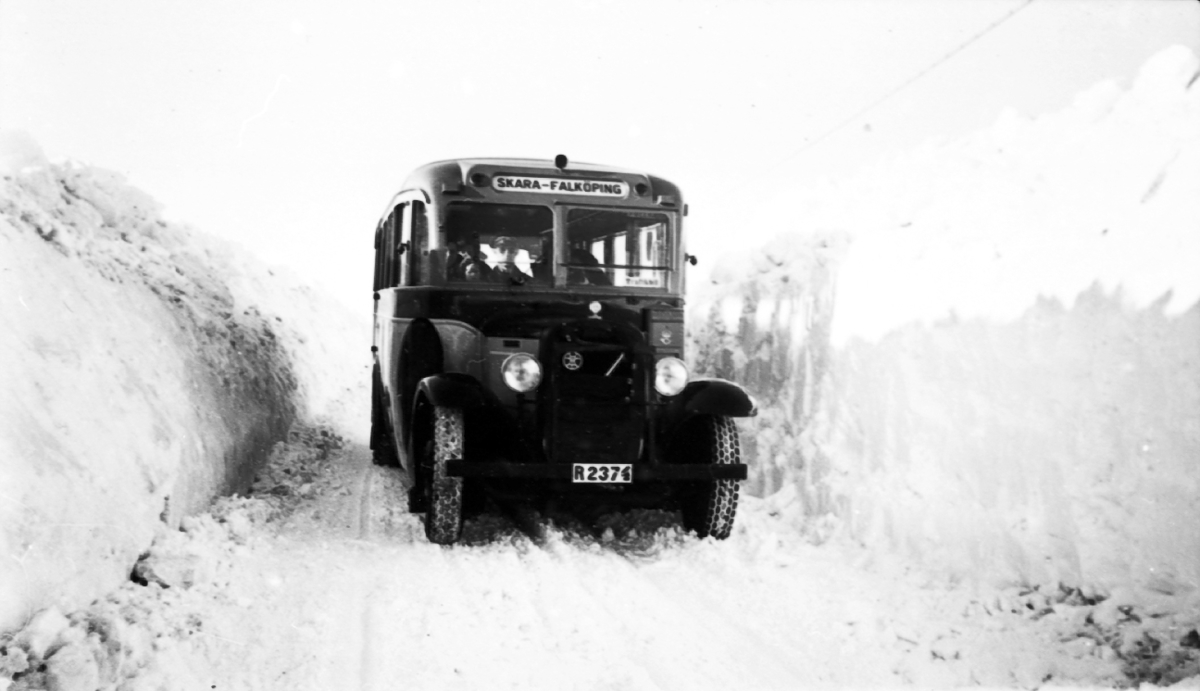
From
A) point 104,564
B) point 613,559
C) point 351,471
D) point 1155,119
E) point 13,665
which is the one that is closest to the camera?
point 13,665

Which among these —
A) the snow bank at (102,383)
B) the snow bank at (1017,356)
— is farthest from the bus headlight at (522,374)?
the snow bank at (1017,356)

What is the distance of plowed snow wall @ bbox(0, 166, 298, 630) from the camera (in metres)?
3.63

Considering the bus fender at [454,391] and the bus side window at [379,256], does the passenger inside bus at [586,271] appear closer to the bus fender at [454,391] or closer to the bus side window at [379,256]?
the bus fender at [454,391]

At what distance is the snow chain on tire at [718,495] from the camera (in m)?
5.47

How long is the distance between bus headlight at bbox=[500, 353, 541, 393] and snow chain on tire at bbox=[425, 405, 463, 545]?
1.39 feet

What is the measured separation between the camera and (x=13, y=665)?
3143 millimetres

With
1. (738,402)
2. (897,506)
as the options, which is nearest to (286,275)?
(738,402)

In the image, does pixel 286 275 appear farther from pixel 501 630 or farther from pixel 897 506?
pixel 897 506

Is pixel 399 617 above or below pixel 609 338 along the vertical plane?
below

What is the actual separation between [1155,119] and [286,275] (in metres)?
6.86

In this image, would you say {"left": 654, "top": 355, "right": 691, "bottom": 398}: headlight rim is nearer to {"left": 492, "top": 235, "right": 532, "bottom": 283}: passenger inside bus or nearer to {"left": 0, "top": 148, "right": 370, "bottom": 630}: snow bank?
{"left": 492, "top": 235, "right": 532, "bottom": 283}: passenger inside bus

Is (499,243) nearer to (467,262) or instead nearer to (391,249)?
(467,262)

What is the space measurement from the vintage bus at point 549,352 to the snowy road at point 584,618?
40cm

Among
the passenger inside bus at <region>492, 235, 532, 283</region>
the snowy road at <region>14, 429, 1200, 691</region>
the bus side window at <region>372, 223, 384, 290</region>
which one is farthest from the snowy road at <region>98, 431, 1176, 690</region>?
the bus side window at <region>372, 223, 384, 290</region>
